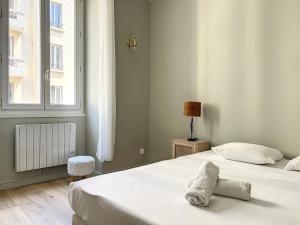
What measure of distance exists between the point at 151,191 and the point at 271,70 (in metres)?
2.07

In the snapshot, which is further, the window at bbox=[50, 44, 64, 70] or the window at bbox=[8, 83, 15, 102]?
the window at bbox=[50, 44, 64, 70]

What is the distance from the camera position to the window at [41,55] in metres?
2.97

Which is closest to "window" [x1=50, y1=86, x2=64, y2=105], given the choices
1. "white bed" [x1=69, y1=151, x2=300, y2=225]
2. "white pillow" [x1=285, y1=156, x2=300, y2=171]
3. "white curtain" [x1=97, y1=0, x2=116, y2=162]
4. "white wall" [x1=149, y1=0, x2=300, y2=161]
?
"white curtain" [x1=97, y1=0, x2=116, y2=162]

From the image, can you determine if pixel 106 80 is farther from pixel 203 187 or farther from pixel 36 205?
pixel 203 187

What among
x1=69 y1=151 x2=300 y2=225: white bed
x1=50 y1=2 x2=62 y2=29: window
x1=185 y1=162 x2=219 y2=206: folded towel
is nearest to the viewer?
x1=69 y1=151 x2=300 y2=225: white bed

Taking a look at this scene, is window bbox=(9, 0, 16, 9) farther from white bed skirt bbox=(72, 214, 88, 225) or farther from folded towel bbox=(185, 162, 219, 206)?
folded towel bbox=(185, 162, 219, 206)

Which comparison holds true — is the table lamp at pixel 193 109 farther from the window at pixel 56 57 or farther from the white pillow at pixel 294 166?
the window at pixel 56 57

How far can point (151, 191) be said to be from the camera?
1484 mm

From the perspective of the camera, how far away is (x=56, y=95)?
134 inches

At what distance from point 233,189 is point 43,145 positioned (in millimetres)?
2588

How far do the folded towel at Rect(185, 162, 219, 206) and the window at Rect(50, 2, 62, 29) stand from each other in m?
2.98

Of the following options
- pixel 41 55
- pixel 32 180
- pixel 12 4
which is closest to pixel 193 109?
pixel 41 55

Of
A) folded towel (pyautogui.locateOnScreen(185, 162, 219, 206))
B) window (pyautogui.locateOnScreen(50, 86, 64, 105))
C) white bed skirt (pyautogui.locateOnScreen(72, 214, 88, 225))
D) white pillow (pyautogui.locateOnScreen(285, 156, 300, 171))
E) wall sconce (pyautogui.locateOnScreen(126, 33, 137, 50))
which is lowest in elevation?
white bed skirt (pyautogui.locateOnScreen(72, 214, 88, 225))

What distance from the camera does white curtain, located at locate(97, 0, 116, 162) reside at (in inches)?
127
